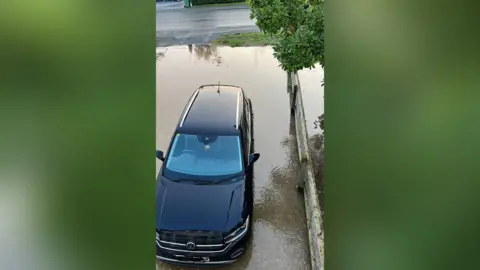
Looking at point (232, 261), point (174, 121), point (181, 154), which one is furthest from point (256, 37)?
point (232, 261)

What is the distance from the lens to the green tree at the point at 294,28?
166 inches

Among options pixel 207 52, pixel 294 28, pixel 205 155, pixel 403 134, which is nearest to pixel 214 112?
pixel 205 155

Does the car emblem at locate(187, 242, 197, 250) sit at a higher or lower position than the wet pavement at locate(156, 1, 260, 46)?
lower

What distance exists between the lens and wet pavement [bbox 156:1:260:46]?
1246 centimetres

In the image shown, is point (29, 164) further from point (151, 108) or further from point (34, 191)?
point (151, 108)

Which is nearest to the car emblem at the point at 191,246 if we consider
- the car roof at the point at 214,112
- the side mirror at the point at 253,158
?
the side mirror at the point at 253,158

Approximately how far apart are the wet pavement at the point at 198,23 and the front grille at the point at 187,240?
323 inches

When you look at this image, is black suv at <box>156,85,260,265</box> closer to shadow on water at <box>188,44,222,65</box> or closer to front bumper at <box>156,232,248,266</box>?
front bumper at <box>156,232,248,266</box>

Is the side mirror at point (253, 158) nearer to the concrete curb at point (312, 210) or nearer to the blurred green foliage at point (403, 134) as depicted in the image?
the concrete curb at point (312, 210)

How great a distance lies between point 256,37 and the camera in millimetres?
12438

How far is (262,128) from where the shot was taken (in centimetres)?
743

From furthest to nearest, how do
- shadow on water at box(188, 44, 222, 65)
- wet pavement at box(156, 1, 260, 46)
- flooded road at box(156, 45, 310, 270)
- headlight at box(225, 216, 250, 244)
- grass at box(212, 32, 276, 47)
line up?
wet pavement at box(156, 1, 260, 46) → grass at box(212, 32, 276, 47) → shadow on water at box(188, 44, 222, 65) → flooded road at box(156, 45, 310, 270) → headlight at box(225, 216, 250, 244)

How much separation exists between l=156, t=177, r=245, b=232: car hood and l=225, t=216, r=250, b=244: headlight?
0.07 meters

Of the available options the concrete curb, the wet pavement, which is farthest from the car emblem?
the wet pavement
